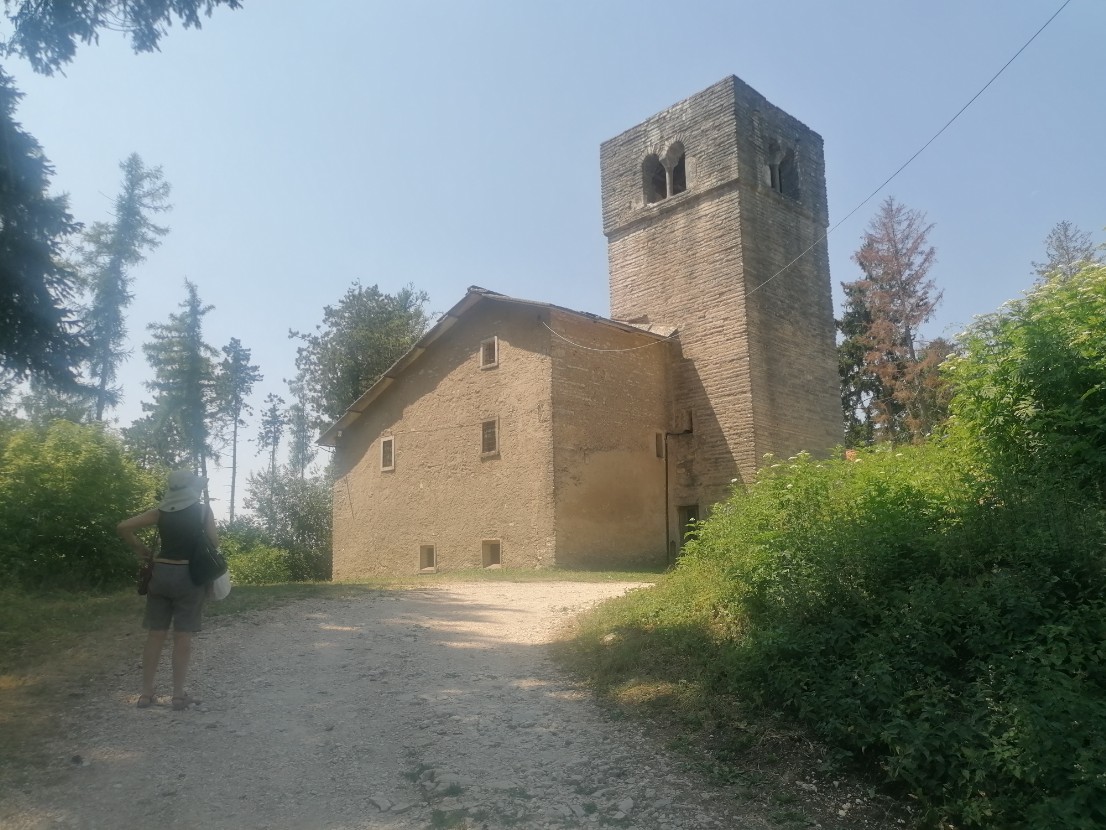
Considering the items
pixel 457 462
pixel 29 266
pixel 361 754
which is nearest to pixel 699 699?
pixel 361 754

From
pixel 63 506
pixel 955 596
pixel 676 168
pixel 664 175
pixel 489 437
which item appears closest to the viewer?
pixel 955 596

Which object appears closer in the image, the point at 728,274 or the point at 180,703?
the point at 180,703

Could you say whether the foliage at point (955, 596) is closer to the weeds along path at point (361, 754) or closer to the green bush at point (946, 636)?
the green bush at point (946, 636)

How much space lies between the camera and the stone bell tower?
1914cm

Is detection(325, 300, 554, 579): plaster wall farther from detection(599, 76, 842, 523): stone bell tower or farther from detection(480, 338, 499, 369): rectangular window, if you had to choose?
detection(599, 76, 842, 523): stone bell tower

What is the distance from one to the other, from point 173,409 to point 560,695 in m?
32.9

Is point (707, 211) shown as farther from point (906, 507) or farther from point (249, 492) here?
point (249, 492)

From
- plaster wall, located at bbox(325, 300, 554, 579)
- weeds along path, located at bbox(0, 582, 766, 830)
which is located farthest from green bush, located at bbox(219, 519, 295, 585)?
weeds along path, located at bbox(0, 582, 766, 830)

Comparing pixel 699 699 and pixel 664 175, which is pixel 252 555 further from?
pixel 699 699

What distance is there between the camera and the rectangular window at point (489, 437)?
18.4m

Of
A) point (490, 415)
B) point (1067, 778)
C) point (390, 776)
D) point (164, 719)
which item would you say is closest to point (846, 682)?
point (1067, 778)

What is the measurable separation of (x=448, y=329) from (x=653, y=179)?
24.3 ft

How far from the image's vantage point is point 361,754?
4703mm

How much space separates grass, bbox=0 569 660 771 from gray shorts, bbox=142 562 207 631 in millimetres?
839
